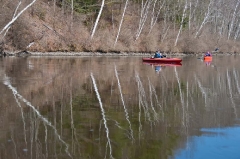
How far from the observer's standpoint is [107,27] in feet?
202

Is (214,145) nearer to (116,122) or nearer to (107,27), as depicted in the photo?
(116,122)

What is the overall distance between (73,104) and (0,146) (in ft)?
17.2

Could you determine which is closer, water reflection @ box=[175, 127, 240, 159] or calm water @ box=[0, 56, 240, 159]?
water reflection @ box=[175, 127, 240, 159]

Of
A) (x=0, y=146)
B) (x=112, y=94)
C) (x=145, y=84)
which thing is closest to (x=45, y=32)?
(x=145, y=84)

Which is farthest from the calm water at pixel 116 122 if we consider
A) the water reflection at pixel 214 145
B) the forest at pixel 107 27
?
the forest at pixel 107 27

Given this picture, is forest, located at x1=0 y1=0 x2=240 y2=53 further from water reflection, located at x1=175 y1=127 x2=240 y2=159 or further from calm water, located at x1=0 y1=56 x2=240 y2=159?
water reflection, located at x1=175 y1=127 x2=240 y2=159

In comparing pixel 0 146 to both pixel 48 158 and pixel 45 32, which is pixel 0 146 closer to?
pixel 48 158

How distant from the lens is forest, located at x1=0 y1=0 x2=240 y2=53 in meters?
46.9

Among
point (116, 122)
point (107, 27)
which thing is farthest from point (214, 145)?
point (107, 27)

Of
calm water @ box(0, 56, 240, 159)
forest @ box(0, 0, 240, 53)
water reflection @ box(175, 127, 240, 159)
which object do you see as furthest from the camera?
forest @ box(0, 0, 240, 53)

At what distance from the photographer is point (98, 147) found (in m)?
8.08

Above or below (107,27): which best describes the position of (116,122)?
below

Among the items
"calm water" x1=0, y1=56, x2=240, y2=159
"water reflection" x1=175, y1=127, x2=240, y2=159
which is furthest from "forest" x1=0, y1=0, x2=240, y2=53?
"water reflection" x1=175, y1=127, x2=240, y2=159

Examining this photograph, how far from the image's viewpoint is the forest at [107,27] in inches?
1846
